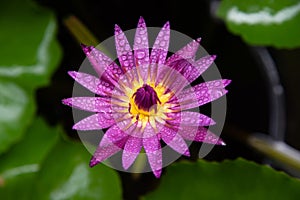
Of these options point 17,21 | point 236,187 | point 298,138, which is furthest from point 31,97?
point 298,138

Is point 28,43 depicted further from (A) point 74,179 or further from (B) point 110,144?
(B) point 110,144

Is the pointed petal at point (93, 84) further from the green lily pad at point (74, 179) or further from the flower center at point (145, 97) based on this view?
the green lily pad at point (74, 179)

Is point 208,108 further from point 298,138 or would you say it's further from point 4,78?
point 4,78

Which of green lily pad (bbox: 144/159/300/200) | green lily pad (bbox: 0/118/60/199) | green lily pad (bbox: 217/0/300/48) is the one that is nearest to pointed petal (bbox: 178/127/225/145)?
green lily pad (bbox: 144/159/300/200)

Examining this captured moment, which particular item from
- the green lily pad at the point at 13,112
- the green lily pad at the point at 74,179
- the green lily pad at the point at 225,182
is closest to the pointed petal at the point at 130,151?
the green lily pad at the point at 225,182

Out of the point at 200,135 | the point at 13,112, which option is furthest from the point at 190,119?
the point at 13,112

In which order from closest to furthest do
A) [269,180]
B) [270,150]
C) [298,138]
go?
[269,180] → [270,150] → [298,138]
